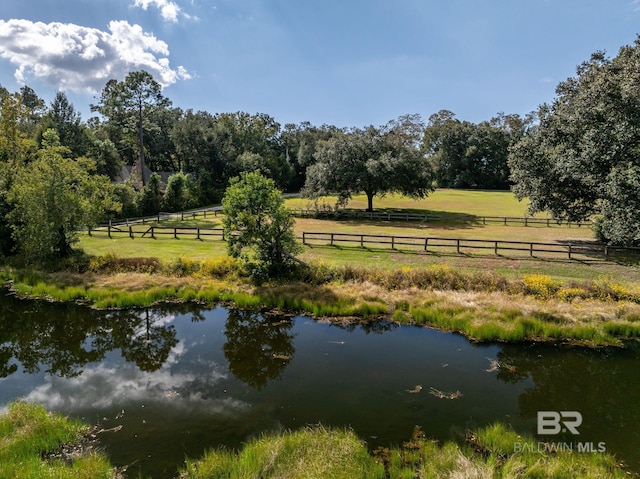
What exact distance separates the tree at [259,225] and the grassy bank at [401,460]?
12293mm

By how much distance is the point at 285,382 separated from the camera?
36.4 ft

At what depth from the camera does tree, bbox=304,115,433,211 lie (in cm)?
4412

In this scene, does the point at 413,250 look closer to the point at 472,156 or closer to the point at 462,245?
the point at 462,245

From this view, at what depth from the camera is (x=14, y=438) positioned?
26.5ft

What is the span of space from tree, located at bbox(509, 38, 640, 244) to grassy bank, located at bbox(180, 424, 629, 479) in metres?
18.5

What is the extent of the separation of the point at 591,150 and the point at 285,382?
75.2 feet

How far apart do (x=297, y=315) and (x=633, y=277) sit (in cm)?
1703

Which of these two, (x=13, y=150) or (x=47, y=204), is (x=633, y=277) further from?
(x=13, y=150)

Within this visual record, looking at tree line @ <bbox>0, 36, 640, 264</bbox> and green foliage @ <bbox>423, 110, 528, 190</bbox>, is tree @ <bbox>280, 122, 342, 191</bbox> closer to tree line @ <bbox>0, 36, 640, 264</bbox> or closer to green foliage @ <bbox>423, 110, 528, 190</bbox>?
tree line @ <bbox>0, 36, 640, 264</bbox>

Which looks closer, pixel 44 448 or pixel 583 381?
pixel 44 448

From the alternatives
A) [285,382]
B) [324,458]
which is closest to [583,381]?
[324,458]

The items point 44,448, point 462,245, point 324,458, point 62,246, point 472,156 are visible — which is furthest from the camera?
point 472,156

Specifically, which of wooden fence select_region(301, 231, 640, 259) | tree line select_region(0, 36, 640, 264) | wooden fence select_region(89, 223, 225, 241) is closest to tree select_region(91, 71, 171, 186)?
tree line select_region(0, 36, 640, 264)

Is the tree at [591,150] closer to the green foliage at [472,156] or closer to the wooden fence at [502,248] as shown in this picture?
the wooden fence at [502,248]
